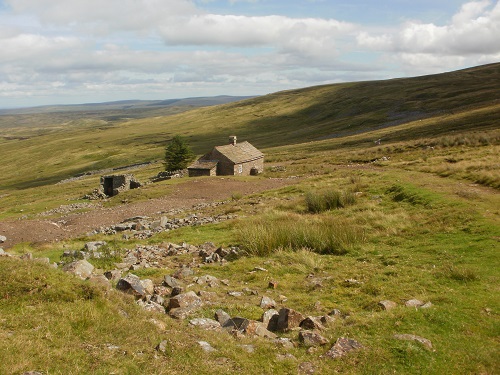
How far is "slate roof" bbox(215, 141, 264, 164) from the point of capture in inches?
2189

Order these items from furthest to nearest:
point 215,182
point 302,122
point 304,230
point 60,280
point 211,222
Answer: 1. point 302,122
2. point 215,182
3. point 211,222
4. point 304,230
5. point 60,280

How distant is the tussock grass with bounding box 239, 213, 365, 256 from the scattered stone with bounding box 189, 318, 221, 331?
Result: 7393 mm

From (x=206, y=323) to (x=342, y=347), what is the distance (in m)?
3.49

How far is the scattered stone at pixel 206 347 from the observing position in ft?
28.4

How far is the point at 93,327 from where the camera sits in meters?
8.99

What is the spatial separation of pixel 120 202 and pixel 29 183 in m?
75.3

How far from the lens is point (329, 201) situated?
83.9 feet

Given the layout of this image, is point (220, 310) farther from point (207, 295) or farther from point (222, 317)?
point (207, 295)

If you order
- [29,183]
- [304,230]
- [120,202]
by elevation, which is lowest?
[29,183]

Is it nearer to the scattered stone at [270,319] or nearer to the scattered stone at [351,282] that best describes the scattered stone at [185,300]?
the scattered stone at [270,319]

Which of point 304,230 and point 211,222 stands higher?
point 304,230

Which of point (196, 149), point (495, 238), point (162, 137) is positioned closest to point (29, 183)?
point (196, 149)

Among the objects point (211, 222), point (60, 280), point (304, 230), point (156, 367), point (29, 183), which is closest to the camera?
point (156, 367)

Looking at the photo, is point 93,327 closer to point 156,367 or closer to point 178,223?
point 156,367
